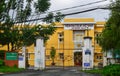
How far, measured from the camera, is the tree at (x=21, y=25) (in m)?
48.2

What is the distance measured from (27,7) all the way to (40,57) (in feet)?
25.2

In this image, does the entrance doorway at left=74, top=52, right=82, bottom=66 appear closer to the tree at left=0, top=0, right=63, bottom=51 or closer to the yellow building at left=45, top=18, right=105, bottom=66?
the yellow building at left=45, top=18, right=105, bottom=66

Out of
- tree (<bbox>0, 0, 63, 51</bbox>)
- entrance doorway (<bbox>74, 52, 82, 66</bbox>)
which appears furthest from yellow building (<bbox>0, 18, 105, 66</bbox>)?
tree (<bbox>0, 0, 63, 51</bbox>)

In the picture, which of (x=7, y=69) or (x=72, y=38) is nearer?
(x=7, y=69)

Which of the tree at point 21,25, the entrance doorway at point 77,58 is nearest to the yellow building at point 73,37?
the entrance doorway at point 77,58

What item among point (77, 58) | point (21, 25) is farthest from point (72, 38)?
point (21, 25)

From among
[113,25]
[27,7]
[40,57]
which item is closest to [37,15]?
[27,7]

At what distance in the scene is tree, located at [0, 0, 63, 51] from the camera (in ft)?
158

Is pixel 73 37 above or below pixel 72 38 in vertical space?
above

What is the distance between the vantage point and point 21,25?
51375 mm

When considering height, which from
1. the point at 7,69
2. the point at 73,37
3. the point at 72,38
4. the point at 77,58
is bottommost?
the point at 7,69

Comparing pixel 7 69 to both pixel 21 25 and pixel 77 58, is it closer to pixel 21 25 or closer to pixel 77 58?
pixel 21 25

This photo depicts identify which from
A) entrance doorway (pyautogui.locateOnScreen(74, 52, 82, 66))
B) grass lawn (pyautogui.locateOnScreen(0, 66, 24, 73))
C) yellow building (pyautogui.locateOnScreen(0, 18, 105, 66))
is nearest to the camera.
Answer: grass lawn (pyautogui.locateOnScreen(0, 66, 24, 73))

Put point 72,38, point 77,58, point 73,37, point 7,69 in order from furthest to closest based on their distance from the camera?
1. point 73,37
2. point 72,38
3. point 77,58
4. point 7,69
